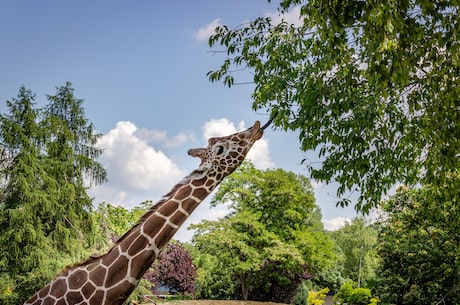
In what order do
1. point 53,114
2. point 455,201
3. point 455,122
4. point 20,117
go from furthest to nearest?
point 53,114, point 20,117, point 455,201, point 455,122

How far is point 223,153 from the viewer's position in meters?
3.54

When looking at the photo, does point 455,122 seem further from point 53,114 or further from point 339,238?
point 339,238

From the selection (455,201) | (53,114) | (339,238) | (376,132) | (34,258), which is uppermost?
(339,238)

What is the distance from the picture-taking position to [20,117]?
32.3ft

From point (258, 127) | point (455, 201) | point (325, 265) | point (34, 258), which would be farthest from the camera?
point (325, 265)

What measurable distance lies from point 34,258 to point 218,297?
33.7ft

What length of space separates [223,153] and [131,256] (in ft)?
3.62

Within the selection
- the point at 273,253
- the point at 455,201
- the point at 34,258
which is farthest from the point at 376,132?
the point at 273,253

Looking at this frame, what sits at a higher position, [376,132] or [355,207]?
[376,132]

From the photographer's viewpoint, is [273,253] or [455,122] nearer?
[455,122]

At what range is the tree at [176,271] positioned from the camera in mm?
17734

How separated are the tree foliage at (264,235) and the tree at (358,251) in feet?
34.7

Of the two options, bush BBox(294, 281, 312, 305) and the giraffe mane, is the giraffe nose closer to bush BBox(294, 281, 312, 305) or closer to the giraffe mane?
the giraffe mane

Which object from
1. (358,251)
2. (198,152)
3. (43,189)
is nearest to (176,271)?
(43,189)
